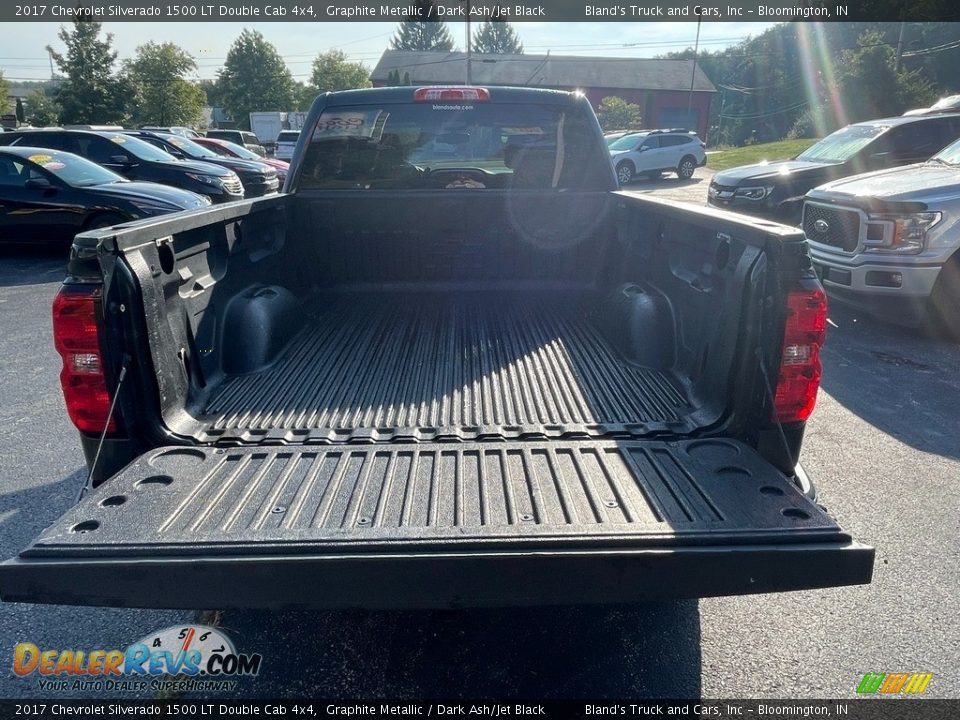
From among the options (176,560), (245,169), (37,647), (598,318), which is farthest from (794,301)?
(245,169)

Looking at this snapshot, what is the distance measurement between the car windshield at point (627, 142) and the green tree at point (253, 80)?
140ft

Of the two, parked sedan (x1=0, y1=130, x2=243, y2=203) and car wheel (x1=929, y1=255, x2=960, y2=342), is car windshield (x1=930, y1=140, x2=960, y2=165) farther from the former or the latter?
parked sedan (x1=0, y1=130, x2=243, y2=203)

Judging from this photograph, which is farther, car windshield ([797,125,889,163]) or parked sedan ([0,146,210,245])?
car windshield ([797,125,889,163])

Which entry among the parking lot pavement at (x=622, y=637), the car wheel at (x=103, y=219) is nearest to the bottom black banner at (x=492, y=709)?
the parking lot pavement at (x=622, y=637)

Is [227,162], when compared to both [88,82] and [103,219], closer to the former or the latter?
[103,219]

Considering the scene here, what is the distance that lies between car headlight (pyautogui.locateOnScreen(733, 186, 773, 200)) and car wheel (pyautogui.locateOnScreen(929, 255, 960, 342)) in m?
5.11

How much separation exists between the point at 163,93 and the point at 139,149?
127ft

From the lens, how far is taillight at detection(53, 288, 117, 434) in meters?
2.29

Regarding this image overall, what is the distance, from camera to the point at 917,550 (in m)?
3.33

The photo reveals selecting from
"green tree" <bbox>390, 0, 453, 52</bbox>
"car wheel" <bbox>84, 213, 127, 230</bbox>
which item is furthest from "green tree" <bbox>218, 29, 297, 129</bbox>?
"car wheel" <bbox>84, 213, 127, 230</bbox>

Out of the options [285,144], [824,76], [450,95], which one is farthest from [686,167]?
[450,95]

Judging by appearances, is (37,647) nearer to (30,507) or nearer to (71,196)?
(30,507)

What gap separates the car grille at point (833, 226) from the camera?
22.8ft

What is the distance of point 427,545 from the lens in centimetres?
188
